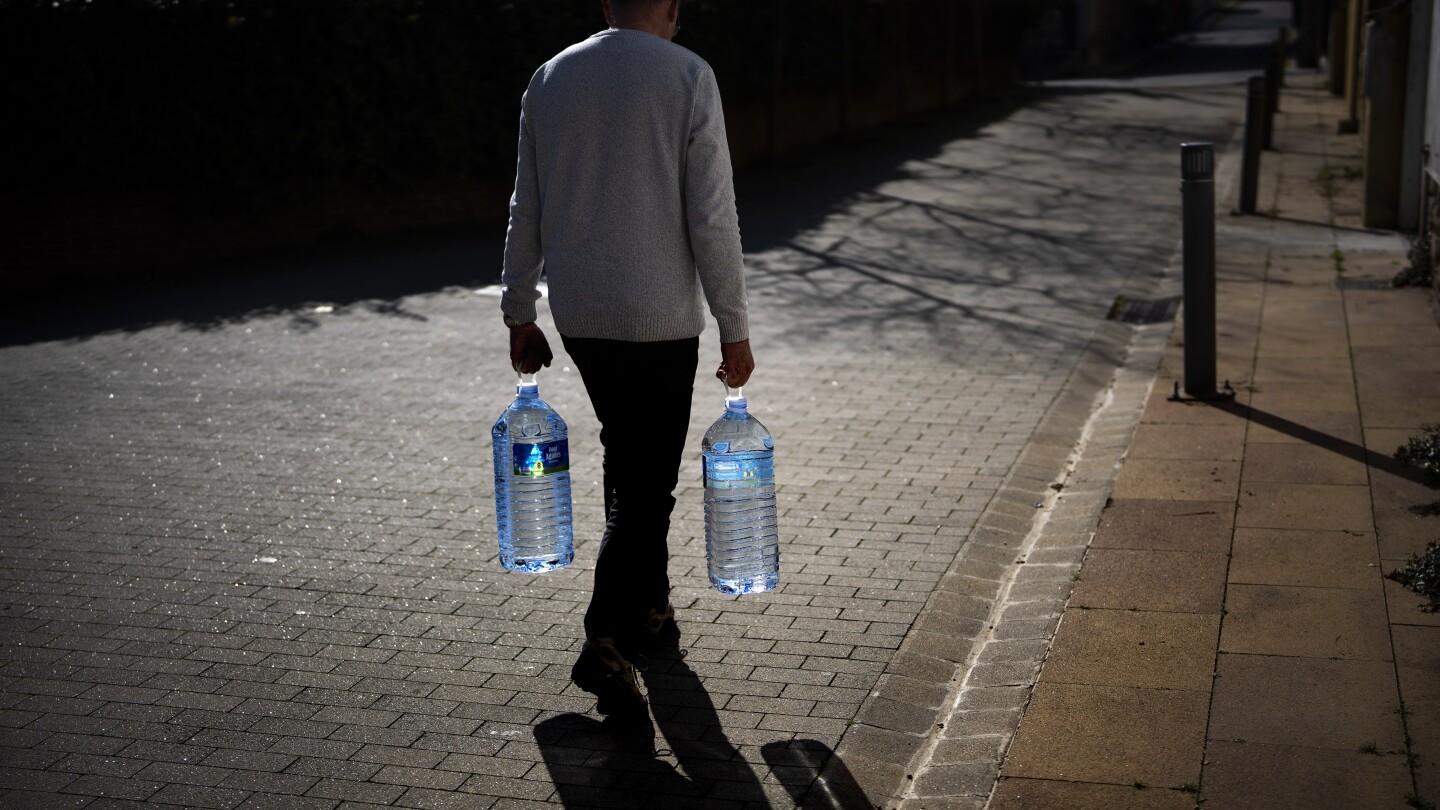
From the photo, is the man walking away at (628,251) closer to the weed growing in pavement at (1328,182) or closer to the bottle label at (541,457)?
the bottle label at (541,457)

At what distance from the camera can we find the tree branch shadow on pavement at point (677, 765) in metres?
3.74

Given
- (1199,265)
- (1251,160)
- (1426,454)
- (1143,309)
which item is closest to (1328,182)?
(1251,160)

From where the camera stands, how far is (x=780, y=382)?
8531 mm

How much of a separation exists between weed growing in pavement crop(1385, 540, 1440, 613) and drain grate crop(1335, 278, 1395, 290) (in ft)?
20.1

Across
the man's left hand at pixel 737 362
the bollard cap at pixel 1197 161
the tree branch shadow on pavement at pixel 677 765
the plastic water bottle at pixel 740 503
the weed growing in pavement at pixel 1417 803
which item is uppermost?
the bollard cap at pixel 1197 161

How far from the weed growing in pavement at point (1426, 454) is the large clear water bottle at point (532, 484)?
11.1 ft

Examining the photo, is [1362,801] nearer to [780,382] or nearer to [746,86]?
[780,382]

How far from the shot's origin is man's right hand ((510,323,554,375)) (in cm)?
425

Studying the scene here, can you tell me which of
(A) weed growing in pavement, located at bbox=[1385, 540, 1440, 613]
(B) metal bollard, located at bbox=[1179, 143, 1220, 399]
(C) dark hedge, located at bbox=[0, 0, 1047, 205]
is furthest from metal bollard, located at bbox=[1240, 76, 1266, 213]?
(A) weed growing in pavement, located at bbox=[1385, 540, 1440, 613]

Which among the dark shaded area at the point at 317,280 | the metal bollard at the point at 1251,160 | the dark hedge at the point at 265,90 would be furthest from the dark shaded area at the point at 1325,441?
the dark hedge at the point at 265,90

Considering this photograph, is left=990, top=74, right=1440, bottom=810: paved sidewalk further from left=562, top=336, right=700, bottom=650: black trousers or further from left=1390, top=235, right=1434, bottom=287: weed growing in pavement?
left=1390, top=235, right=1434, bottom=287: weed growing in pavement

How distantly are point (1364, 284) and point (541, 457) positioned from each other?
8.25m

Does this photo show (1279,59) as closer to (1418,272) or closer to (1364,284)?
(1364,284)

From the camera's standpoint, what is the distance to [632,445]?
4.12m
